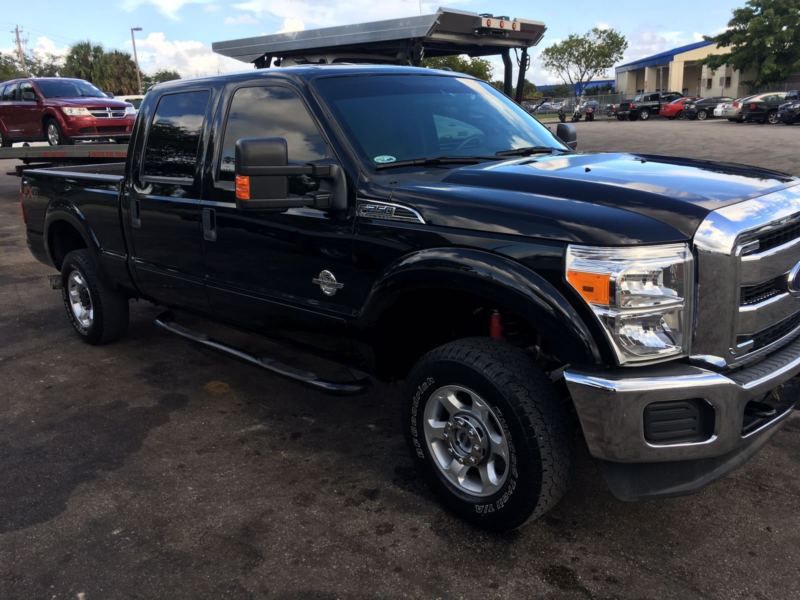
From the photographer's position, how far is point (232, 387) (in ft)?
15.4

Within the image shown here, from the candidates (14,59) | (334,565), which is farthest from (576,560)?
(14,59)

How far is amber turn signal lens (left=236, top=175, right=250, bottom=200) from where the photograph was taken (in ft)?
9.71

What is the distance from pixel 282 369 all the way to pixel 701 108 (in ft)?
128

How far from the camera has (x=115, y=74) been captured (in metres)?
66.6

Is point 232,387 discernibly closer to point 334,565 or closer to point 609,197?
point 334,565

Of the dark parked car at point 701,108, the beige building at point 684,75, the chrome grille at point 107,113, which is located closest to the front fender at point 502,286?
the chrome grille at point 107,113

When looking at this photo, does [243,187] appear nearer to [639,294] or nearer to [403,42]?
[639,294]

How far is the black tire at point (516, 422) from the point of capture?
264 cm

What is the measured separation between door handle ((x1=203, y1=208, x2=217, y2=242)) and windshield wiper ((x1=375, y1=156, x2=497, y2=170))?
3.74 feet

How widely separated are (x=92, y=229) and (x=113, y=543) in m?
2.85

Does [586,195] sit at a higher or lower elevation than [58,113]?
lower

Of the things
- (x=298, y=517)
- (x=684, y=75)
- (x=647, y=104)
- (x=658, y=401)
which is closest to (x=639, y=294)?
(x=658, y=401)

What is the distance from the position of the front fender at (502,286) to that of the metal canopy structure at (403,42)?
19.3 feet

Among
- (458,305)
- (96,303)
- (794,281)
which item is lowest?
(96,303)
